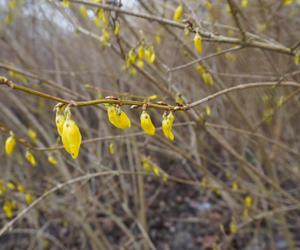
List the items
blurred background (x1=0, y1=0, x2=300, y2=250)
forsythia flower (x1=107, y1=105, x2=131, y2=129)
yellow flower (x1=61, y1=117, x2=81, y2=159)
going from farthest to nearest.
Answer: blurred background (x1=0, y1=0, x2=300, y2=250)
forsythia flower (x1=107, y1=105, x2=131, y2=129)
yellow flower (x1=61, y1=117, x2=81, y2=159)

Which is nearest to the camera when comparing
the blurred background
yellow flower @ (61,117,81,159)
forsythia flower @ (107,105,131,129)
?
yellow flower @ (61,117,81,159)

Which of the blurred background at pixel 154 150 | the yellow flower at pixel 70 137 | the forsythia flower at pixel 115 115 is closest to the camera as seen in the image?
the yellow flower at pixel 70 137

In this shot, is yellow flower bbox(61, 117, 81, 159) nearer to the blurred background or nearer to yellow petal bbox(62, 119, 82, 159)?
yellow petal bbox(62, 119, 82, 159)

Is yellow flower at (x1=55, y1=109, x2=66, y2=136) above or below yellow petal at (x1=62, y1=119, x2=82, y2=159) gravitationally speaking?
above

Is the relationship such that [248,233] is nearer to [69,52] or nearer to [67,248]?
[67,248]

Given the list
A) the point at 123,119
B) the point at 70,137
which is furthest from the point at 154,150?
the point at 70,137

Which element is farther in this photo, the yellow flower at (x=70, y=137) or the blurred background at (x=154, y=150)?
the blurred background at (x=154, y=150)

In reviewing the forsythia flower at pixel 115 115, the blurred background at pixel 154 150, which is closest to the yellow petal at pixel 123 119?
the forsythia flower at pixel 115 115

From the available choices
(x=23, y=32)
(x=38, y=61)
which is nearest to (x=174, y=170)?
(x=38, y=61)

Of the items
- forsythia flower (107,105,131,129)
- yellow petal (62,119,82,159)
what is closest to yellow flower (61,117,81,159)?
yellow petal (62,119,82,159)

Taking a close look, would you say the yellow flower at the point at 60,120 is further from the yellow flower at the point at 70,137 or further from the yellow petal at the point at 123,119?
Answer: the yellow petal at the point at 123,119

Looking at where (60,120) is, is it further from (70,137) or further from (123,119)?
(123,119)
